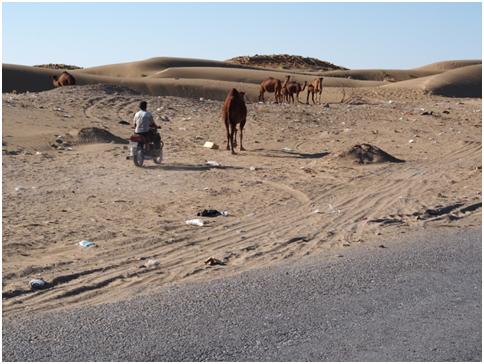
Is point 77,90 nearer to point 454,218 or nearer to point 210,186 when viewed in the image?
point 210,186

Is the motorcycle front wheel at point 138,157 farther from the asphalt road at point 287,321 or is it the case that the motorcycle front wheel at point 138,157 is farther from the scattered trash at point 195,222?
the asphalt road at point 287,321

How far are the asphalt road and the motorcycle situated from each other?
26.6ft

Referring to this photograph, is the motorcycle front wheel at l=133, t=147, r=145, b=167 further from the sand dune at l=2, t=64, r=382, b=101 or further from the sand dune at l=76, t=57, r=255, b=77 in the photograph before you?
the sand dune at l=76, t=57, r=255, b=77

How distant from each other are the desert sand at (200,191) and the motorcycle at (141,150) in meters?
0.25

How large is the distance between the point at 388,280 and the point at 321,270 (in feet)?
2.28

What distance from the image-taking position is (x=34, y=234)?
10469 millimetres

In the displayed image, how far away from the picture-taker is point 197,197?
1352 centimetres

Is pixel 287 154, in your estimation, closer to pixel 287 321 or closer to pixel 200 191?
pixel 200 191

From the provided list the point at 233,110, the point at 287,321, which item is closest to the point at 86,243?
the point at 287,321

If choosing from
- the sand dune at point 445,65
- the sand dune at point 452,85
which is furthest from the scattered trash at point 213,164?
the sand dune at point 445,65

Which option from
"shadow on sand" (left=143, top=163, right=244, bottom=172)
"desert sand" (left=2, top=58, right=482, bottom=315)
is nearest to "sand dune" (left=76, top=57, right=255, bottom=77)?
"desert sand" (left=2, top=58, right=482, bottom=315)

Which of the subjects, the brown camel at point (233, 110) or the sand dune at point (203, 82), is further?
the sand dune at point (203, 82)

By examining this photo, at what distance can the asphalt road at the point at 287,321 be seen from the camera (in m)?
6.19

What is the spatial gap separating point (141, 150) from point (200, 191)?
9.21ft
